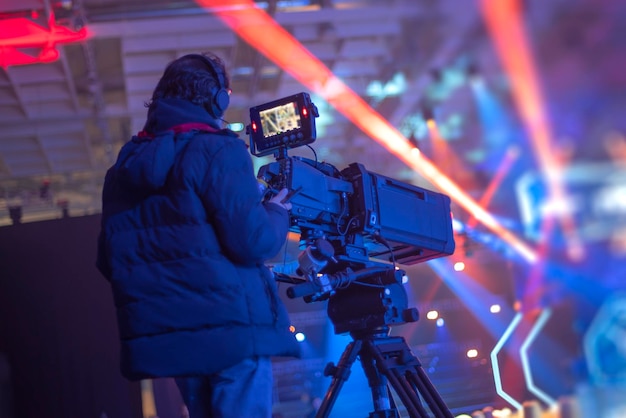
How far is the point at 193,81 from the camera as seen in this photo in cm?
173

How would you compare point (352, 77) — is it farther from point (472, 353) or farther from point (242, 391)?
point (242, 391)

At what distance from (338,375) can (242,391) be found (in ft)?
2.45

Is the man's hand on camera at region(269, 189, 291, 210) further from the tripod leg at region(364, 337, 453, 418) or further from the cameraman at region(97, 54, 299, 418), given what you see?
the tripod leg at region(364, 337, 453, 418)

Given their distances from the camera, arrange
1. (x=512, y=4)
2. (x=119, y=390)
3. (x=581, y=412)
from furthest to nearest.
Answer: (x=512, y=4)
(x=581, y=412)
(x=119, y=390)

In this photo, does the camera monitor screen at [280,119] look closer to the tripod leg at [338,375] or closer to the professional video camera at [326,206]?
the professional video camera at [326,206]

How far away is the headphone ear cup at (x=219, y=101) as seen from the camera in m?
1.74

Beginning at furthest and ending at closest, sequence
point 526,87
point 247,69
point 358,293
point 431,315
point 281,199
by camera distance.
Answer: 1. point 247,69
2. point 526,87
3. point 431,315
4. point 358,293
5. point 281,199

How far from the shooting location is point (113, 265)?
1.57 m

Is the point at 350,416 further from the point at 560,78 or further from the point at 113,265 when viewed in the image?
the point at 560,78

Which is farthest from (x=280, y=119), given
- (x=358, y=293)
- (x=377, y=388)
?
(x=377, y=388)

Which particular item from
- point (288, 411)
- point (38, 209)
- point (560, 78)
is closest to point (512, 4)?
point (560, 78)

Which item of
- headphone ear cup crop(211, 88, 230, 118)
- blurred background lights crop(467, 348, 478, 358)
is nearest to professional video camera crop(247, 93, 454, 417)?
headphone ear cup crop(211, 88, 230, 118)

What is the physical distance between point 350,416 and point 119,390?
1.60m

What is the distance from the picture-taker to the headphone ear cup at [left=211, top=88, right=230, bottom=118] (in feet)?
5.72
